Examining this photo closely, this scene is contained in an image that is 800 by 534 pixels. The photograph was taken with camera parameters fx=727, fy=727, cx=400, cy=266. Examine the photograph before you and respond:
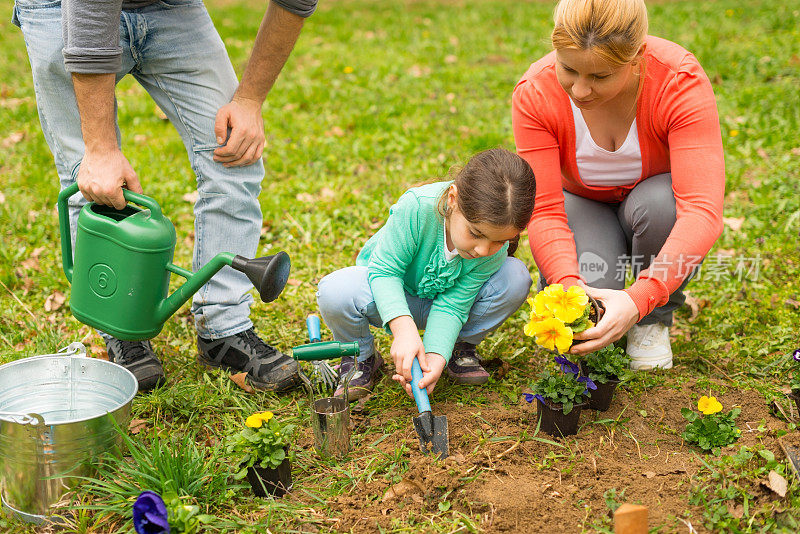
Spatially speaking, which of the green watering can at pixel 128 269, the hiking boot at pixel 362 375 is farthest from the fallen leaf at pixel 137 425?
the hiking boot at pixel 362 375

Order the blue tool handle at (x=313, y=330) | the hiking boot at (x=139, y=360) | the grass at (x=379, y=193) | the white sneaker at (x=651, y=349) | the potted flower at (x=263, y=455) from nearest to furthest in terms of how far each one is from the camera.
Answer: the potted flower at (x=263, y=455) → the grass at (x=379, y=193) → the blue tool handle at (x=313, y=330) → the hiking boot at (x=139, y=360) → the white sneaker at (x=651, y=349)

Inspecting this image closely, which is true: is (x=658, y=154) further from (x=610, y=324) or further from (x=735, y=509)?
(x=735, y=509)

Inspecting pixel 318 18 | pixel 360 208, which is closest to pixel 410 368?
pixel 360 208

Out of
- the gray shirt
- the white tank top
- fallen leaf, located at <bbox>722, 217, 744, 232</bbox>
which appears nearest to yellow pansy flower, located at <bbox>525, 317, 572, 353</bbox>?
the white tank top

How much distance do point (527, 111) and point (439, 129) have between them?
2.45m

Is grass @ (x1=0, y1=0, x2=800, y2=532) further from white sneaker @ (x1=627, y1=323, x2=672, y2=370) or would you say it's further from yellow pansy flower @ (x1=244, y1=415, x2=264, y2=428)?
yellow pansy flower @ (x1=244, y1=415, x2=264, y2=428)

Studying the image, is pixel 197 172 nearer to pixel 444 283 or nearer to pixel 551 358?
pixel 444 283

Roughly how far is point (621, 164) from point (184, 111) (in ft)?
5.05

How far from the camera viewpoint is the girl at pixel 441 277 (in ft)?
6.79

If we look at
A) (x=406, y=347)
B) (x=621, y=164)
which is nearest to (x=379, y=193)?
(x=621, y=164)

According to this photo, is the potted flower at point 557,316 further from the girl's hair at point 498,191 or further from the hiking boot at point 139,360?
the hiking boot at point 139,360

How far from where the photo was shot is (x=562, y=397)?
218cm

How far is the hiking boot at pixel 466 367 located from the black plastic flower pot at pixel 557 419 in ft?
1.15

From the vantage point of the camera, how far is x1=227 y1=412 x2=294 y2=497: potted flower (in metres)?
1.97
